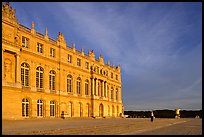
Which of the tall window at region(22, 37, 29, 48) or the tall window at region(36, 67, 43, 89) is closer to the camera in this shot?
the tall window at region(22, 37, 29, 48)

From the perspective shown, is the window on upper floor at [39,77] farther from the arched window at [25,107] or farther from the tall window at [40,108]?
the arched window at [25,107]

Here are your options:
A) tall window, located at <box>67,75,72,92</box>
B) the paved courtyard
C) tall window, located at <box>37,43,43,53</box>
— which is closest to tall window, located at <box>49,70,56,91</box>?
tall window, located at <box>37,43,43,53</box>

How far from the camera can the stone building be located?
36.2m

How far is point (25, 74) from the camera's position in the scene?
41094 mm

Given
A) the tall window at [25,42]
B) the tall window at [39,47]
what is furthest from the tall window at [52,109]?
the tall window at [25,42]

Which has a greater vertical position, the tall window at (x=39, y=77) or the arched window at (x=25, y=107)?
the tall window at (x=39, y=77)

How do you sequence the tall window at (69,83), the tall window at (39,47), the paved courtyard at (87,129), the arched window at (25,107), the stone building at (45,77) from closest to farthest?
the paved courtyard at (87,129)
the stone building at (45,77)
the arched window at (25,107)
the tall window at (39,47)
the tall window at (69,83)

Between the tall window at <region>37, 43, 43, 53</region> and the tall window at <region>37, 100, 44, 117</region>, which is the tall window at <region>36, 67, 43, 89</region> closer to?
the tall window at <region>37, 100, 44, 117</region>

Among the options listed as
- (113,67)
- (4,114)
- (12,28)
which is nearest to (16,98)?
(4,114)

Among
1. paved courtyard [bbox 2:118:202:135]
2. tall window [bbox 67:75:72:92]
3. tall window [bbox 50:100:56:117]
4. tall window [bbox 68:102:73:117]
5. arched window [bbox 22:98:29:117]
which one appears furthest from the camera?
tall window [bbox 67:75:72:92]

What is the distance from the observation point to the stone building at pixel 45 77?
36.2m

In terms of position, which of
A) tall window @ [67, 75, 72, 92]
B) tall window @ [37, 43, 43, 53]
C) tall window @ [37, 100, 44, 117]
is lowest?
tall window @ [37, 100, 44, 117]

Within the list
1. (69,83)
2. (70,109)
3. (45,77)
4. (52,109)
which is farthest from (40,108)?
(69,83)

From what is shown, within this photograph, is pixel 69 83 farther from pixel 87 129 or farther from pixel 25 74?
pixel 87 129
